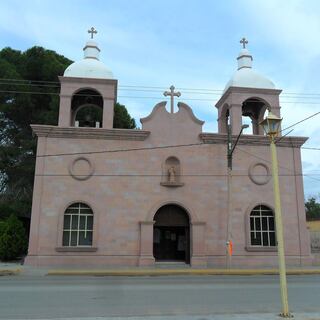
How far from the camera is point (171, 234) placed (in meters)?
23.5

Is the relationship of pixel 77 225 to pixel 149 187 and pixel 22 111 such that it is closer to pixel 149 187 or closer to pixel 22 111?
pixel 149 187

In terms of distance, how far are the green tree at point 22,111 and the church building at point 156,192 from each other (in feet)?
24.6

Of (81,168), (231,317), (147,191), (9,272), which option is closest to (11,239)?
(9,272)

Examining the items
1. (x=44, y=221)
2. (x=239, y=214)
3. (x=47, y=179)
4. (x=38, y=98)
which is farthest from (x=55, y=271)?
(x=38, y=98)

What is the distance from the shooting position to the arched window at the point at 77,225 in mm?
21703

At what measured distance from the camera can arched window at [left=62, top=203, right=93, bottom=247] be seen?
71.2 ft

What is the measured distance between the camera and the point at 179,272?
63.6ft

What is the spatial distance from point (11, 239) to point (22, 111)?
35.6 feet

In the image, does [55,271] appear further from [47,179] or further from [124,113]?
[124,113]

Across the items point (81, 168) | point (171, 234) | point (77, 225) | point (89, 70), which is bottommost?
point (171, 234)

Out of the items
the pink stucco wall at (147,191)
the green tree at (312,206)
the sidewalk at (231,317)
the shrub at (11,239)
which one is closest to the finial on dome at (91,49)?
the pink stucco wall at (147,191)

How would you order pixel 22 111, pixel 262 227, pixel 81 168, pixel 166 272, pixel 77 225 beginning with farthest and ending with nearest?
1. pixel 22 111
2. pixel 262 227
3. pixel 81 168
4. pixel 77 225
5. pixel 166 272

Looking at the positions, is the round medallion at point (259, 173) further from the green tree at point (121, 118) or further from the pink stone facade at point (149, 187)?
the green tree at point (121, 118)

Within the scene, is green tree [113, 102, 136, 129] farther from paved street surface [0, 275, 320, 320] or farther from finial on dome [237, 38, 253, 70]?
paved street surface [0, 275, 320, 320]
